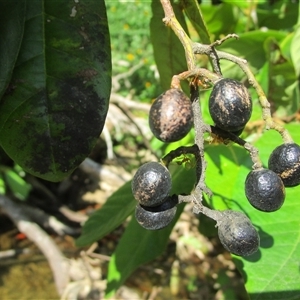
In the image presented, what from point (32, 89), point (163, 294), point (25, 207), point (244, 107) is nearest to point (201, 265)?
point (163, 294)

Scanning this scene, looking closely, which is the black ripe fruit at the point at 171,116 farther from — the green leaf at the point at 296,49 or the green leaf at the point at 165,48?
the green leaf at the point at 296,49

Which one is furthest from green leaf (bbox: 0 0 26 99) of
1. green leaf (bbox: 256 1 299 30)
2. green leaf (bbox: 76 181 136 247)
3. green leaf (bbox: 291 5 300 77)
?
green leaf (bbox: 256 1 299 30)

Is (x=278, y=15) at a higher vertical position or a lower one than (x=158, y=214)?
lower

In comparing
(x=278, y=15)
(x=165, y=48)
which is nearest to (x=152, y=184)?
(x=165, y=48)

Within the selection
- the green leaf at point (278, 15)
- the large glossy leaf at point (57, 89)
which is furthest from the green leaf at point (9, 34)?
the green leaf at point (278, 15)

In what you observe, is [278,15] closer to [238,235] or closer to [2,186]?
[238,235]

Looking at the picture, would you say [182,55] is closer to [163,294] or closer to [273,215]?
[273,215]
